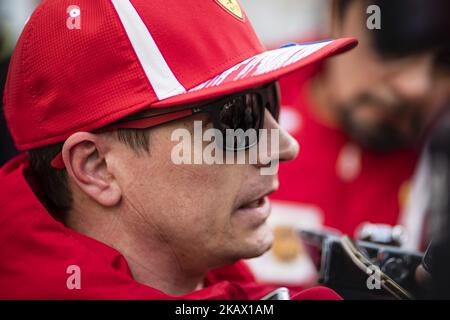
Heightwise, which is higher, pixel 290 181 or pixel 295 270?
pixel 290 181

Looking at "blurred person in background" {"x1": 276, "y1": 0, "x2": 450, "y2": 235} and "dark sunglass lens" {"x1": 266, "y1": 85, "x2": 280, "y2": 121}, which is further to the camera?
"blurred person in background" {"x1": 276, "y1": 0, "x2": 450, "y2": 235}

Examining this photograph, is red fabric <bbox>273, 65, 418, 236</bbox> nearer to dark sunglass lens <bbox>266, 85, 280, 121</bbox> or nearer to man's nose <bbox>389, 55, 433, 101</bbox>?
man's nose <bbox>389, 55, 433, 101</bbox>

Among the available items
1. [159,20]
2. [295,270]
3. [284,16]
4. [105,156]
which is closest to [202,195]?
[105,156]

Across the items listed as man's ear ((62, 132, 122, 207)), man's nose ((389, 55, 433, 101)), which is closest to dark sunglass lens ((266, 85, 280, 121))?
man's ear ((62, 132, 122, 207))

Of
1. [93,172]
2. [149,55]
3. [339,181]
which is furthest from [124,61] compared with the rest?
[339,181]

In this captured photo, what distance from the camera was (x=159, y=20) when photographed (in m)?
1.43

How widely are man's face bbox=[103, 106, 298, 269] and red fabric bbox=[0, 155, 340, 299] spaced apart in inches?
3.8

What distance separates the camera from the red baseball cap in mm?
1413

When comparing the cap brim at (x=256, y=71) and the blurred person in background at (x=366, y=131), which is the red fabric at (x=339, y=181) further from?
the cap brim at (x=256, y=71)

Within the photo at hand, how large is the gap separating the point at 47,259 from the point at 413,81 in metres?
2.33

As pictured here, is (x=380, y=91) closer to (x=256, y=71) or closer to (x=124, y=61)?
(x=256, y=71)

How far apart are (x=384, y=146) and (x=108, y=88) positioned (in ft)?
7.30
